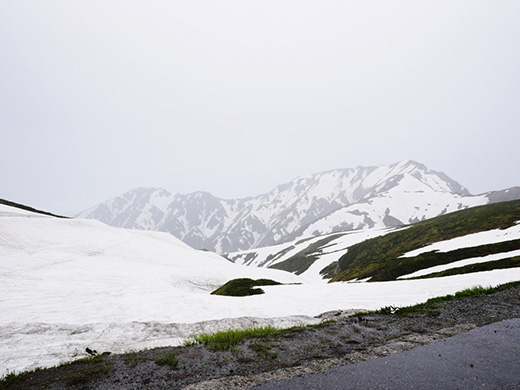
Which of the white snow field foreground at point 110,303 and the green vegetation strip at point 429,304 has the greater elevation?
the green vegetation strip at point 429,304

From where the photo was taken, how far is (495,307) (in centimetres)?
1461

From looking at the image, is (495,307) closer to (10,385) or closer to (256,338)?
(256,338)

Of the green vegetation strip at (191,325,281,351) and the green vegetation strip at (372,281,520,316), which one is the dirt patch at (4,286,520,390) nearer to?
the green vegetation strip at (191,325,281,351)

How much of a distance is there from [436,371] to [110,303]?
86.6 ft

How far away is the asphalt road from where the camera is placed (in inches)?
295

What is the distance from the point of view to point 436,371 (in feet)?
26.6

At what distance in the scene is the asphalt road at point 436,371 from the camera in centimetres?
748

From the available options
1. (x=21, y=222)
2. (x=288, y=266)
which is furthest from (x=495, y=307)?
(x=288, y=266)

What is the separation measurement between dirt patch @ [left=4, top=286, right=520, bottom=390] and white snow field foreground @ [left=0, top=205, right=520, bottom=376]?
4.66 m

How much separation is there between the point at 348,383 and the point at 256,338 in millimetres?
5544

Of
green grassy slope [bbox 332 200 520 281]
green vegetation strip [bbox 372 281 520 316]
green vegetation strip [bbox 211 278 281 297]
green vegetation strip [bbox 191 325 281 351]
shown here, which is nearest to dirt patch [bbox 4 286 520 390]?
green vegetation strip [bbox 191 325 281 351]

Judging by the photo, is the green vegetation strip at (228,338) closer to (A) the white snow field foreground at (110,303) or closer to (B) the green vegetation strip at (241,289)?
(A) the white snow field foreground at (110,303)

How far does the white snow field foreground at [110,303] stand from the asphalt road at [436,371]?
33.2 feet

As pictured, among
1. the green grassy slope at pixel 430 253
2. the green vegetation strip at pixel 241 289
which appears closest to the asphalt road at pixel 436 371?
the green vegetation strip at pixel 241 289
